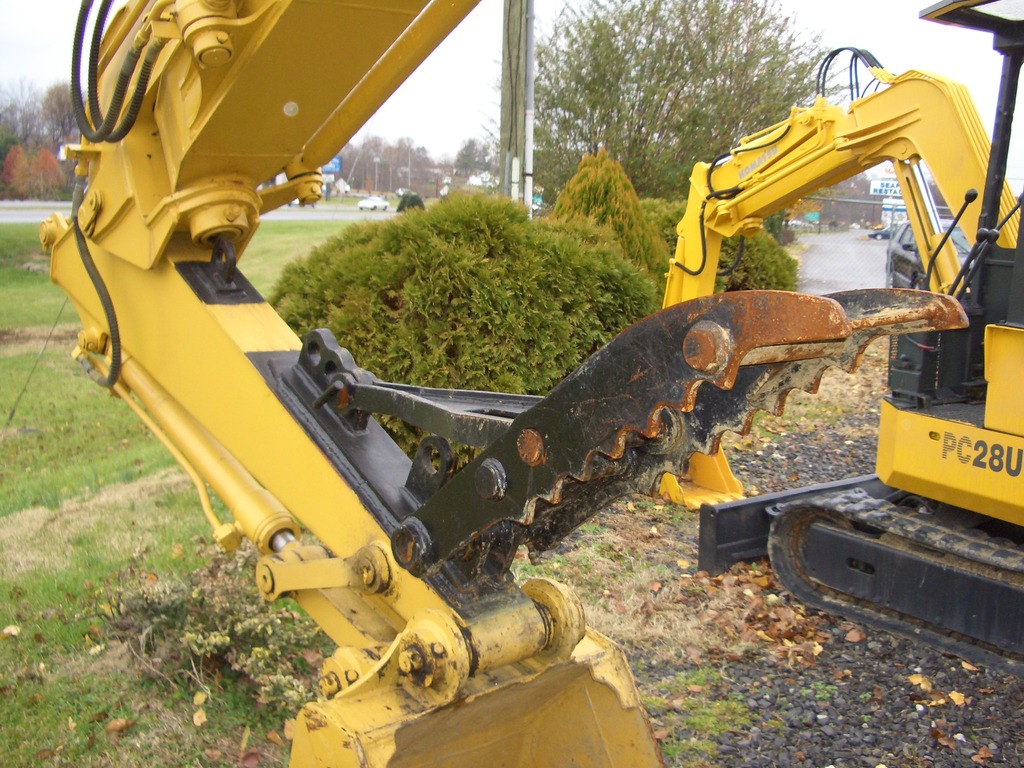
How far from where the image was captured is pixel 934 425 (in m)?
3.95

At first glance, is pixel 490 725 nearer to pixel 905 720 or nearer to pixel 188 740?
pixel 188 740

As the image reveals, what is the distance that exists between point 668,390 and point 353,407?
97cm

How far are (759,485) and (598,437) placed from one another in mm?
5453

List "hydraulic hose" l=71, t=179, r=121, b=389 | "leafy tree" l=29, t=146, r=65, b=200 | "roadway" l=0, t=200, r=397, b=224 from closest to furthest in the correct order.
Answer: "hydraulic hose" l=71, t=179, r=121, b=389 < "roadway" l=0, t=200, r=397, b=224 < "leafy tree" l=29, t=146, r=65, b=200

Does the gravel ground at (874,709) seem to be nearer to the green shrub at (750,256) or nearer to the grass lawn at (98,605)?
the grass lawn at (98,605)

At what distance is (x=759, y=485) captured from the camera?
6758mm

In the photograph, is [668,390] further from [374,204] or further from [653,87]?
[374,204]

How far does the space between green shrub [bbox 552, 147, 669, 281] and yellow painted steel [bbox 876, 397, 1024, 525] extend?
4.36m

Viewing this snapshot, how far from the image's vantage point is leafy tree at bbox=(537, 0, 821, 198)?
56.3ft

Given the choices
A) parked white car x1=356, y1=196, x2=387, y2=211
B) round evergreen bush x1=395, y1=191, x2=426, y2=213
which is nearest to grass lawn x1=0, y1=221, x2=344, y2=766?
round evergreen bush x1=395, y1=191, x2=426, y2=213

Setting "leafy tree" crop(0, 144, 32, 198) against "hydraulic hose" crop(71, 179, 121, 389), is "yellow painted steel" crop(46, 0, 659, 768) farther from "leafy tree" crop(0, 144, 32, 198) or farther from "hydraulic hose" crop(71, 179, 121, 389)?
Result: "leafy tree" crop(0, 144, 32, 198)

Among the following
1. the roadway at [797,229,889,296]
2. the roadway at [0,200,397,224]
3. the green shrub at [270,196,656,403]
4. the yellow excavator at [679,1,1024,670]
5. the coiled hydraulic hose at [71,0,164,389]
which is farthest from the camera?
the roadway at [0,200,397,224]

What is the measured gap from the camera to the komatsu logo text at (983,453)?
3625 millimetres

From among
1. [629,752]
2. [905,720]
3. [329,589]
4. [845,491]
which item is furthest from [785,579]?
[329,589]
